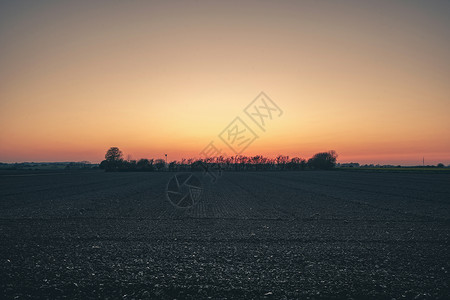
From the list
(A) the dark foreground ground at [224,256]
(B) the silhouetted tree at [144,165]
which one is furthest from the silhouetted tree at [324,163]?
(A) the dark foreground ground at [224,256]

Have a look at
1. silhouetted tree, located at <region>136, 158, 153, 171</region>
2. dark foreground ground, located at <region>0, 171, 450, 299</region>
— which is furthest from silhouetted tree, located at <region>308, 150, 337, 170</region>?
dark foreground ground, located at <region>0, 171, 450, 299</region>

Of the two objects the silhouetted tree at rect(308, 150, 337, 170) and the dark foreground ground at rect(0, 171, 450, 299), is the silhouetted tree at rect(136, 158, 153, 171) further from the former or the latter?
the dark foreground ground at rect(0, 171, 450, 299)

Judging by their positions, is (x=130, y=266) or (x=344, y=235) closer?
(x=130, y=266)

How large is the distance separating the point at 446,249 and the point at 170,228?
1164 cm

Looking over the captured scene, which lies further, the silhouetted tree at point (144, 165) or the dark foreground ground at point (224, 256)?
the silhouetted tree at point (144, 165)

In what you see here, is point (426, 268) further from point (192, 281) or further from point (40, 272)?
point (40, 272)

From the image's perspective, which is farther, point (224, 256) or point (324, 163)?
point (324, 163)

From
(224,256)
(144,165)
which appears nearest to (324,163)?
(144,165)

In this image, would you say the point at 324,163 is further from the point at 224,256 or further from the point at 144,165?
the point at 224,256

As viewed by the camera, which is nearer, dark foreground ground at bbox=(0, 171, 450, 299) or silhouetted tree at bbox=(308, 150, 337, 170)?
dark foreground ground at bbox=(0, 171, 450, 299)

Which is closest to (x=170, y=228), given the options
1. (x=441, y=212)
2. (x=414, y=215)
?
(x=414, y=215)

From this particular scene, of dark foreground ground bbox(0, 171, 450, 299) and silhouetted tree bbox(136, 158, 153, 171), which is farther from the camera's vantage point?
silhouetted tree bbox(136, 158, 153, 171)

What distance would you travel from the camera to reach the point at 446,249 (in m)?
Result: 10.9

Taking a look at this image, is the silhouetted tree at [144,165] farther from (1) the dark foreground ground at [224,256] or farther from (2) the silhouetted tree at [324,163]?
(1) the dark foreground ground at [224,256]
